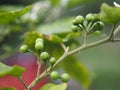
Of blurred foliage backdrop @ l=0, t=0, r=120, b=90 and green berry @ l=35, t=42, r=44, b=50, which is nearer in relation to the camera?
green berry @ l=35, t=42, r=44, b=50

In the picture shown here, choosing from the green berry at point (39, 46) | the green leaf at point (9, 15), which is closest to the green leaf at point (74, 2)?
the green leaf at point (9, 15)

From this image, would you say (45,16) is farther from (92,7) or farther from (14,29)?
(92,7)

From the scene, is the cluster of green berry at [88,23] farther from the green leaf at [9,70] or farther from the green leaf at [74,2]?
the green leaf at [74,2]

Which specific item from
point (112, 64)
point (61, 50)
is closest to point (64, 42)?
point (61, 50)

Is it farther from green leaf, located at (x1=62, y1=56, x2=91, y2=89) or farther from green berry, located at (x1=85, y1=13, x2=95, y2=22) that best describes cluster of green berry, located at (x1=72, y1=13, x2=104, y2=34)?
green leaf, located at (x1=62, y1=56, x2=91, y2=89)

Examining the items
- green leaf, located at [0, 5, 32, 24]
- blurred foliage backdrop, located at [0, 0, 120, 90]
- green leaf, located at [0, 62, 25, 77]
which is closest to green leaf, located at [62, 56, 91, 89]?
blurred foliage backdrop, located at [0, 0, 120, 90]
